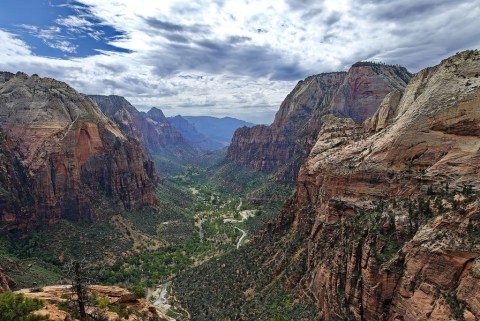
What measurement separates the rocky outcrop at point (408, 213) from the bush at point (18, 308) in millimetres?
40877

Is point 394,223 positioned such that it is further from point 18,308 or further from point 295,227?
point 18,308

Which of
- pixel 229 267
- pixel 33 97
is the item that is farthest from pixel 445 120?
pixel 33 97

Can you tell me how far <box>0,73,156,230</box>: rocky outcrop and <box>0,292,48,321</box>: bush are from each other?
9839 cm

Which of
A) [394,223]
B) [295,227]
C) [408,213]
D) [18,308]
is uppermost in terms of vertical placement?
[408,213]

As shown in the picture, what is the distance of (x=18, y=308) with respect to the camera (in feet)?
107

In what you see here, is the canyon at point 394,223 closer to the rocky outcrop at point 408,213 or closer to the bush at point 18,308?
the rocky outcrop at point 408,213

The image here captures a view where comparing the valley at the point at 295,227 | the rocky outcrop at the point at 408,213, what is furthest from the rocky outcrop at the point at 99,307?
the rocky outcrop at the point at 408,213

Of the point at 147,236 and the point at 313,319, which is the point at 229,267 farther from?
the point at 147,236

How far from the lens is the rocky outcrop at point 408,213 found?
43.4 meters

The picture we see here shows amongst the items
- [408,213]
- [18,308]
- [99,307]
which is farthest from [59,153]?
[408,213]

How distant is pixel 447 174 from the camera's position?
55312 mm

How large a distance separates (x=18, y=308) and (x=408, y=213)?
50.3m

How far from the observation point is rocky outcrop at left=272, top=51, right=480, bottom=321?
4338cm

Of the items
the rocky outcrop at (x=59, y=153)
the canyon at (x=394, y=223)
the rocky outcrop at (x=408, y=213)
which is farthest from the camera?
the rocky outcrop at (x=59, y=153)
